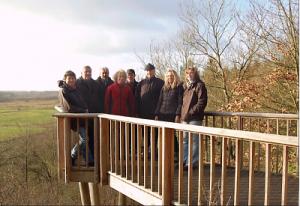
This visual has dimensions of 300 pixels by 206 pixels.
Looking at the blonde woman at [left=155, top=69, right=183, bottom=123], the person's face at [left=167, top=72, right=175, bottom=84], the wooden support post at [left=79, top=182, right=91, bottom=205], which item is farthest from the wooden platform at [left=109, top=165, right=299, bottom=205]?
the wooden support post at [left=79, top=182, right=91, bottom=205]

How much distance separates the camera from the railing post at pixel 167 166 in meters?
4.68

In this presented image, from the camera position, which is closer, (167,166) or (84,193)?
(167,166)

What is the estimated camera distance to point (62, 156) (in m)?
6.71

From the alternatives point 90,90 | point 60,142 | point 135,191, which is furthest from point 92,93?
point 135,191

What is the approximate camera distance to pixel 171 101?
6715 millimetres

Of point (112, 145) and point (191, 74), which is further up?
point (191, 74)

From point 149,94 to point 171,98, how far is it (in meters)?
0.53

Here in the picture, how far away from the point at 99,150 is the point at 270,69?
912 centimetres

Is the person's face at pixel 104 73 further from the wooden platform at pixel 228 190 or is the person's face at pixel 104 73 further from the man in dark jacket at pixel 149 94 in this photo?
the wooden platform at pixel 228 190

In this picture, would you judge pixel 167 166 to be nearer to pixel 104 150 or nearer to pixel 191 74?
pixel 104 150

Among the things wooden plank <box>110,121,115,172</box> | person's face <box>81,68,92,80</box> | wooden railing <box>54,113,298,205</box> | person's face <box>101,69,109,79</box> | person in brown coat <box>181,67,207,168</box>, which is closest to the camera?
wooden railing <box>54,113,298,205</box>

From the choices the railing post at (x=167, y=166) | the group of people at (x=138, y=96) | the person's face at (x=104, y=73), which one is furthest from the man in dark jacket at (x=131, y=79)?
the railing post at (x=167, y=166)

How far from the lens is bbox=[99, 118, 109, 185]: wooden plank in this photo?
20.7ft

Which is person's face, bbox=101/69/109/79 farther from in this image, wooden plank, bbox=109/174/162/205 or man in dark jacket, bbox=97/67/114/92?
wooden plank, bbox=109/174/162/205
